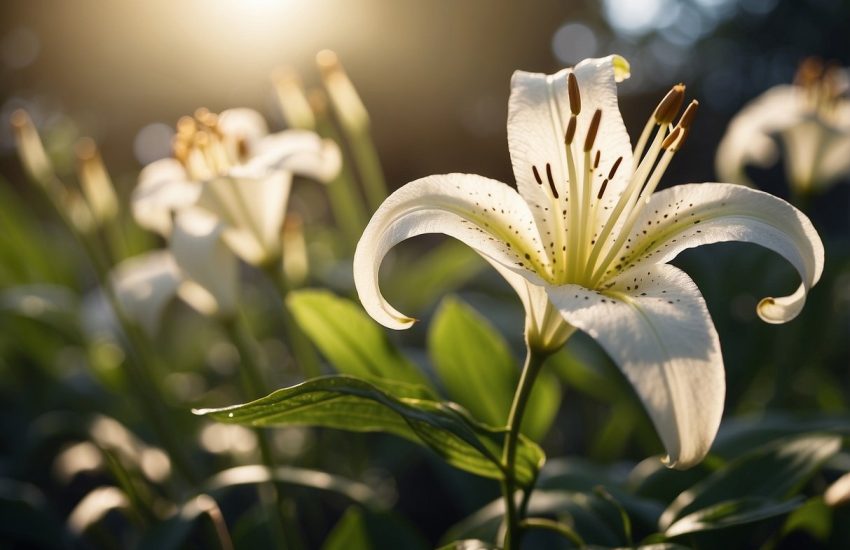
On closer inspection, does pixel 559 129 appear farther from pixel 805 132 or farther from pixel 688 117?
pixel 805 132

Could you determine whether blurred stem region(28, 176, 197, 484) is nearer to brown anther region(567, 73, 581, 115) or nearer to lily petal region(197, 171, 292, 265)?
lily petal region(197, 171, 292, 265)

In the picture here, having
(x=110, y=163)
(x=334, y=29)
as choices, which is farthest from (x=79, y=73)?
(x=334, y=29)

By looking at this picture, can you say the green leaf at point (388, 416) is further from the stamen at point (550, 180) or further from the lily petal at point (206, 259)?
the lily petal at point (206, 259)

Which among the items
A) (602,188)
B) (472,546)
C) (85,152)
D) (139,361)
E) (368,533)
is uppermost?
(85,152)

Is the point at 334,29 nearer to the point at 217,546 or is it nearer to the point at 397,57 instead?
the point at 397,57

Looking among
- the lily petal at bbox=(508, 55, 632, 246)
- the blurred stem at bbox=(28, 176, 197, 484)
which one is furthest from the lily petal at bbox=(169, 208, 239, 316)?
the lily petal at bbox=(508, 55, 632, 246)

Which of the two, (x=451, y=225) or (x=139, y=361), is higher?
(x=451, y=225)

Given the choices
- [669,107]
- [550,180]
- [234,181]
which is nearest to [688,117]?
[669,107]
